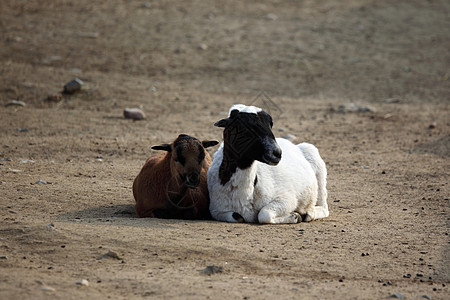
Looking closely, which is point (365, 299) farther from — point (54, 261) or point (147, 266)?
point (54, 261)

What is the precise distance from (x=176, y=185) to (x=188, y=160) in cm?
41

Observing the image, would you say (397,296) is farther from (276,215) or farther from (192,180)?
(192,180)

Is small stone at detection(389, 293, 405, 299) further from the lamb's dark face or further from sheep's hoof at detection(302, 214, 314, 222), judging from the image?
sheep's hoof at detection(302, 214, 314, 222)

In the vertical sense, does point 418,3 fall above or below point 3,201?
above

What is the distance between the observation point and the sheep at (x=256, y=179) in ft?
22.8

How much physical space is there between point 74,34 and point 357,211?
1235cm

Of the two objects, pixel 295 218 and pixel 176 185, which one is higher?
→ pixel 176 185

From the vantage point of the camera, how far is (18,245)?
234 inches

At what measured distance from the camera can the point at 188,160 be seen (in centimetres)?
693

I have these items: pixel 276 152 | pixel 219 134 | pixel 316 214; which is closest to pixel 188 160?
pixel 276 152

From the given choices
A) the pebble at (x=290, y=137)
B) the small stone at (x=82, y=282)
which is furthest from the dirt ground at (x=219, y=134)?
the pebble at (x=290, y=137)

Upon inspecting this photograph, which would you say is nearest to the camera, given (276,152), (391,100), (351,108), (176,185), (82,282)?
(82,282)

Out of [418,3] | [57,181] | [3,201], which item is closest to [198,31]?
[418,3]

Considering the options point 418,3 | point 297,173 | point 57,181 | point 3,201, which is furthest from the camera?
point 418,3
